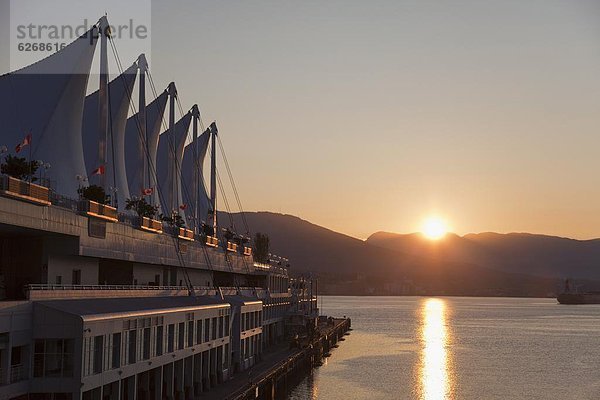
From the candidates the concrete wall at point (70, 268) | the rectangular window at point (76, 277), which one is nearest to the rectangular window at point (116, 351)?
the concrete wall at point (70, 268)

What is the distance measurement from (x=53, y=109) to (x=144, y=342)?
30.1 metres

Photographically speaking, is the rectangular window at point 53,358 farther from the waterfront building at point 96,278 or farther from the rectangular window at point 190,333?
the rectangular window at point 190,333

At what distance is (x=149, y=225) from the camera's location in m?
59.1

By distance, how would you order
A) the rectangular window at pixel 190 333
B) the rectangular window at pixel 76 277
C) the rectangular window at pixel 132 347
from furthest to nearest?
the rectangular window at pixel 190 333
the rectangular window at pixel 76 277
the rectangular window at pixel 132 347

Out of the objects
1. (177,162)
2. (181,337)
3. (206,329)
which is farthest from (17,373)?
(177,162)

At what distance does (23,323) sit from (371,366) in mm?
77893

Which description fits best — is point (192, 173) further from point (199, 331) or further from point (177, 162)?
point (199, 331)

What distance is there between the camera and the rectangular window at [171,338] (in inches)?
1854

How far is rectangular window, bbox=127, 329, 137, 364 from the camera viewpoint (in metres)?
40.0

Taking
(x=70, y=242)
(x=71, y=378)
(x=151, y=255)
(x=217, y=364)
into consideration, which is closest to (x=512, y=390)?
(x=217, y=364)

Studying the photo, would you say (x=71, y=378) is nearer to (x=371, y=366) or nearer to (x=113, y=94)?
(x=113, y=94)

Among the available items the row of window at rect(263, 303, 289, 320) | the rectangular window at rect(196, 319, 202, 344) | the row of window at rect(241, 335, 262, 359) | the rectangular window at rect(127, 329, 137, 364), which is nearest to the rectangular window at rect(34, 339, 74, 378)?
the rectangular window at rect(127, 329, 137, 364)

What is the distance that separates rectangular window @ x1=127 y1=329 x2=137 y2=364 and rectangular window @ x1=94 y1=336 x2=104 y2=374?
164 inches

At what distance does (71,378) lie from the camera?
3334 cm
